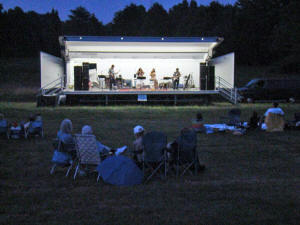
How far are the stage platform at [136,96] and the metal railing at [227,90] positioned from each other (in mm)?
434

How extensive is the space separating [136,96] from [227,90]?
4681mm

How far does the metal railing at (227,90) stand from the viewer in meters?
18.4

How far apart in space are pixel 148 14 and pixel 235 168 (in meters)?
49.1

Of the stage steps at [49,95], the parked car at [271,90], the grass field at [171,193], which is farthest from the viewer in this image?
the parked car at [271,90]

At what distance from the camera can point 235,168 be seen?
20.4 feet

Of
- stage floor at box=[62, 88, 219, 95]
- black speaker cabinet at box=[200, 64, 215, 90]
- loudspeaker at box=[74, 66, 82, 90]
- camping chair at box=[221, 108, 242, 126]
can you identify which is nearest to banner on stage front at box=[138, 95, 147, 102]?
stage floor at box=[62, 88, 219, 95]

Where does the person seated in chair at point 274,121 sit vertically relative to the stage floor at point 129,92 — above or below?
below

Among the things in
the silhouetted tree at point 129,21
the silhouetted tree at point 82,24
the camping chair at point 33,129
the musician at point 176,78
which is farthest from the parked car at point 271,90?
the silhouetted tree at point 82,24

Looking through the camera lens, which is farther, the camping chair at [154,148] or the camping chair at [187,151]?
the camping chair at [187,151]

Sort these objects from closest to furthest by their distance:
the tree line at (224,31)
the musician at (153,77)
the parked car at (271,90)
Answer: the musician at (153,77)
the parked car at (271,90)
the tree line at (224,31)

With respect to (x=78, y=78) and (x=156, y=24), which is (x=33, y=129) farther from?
(x=156, y=24)

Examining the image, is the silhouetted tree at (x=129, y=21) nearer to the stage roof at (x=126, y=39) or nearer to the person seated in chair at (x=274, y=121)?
the stage roof at (x=126, y=39)

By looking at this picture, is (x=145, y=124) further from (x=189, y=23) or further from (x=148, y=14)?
(x=148, y=14)

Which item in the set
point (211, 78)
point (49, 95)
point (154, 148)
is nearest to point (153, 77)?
point (211, 78)
